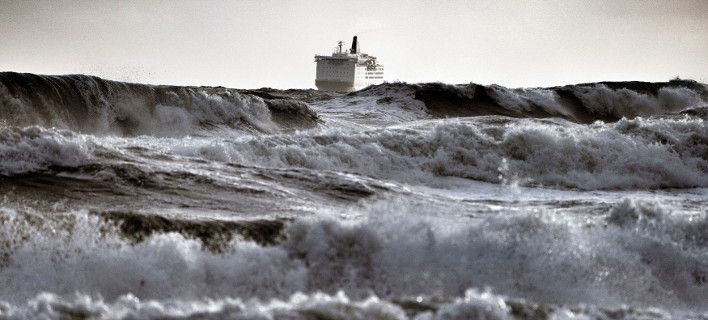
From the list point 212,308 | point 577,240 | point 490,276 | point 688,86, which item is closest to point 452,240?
point 490,276

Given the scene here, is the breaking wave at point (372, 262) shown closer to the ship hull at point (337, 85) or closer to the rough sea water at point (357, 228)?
the rough sea water at point (357, 228)

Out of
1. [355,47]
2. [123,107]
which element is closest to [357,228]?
[123,107]

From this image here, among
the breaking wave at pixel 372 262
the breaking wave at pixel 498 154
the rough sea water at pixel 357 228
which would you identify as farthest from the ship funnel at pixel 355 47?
the breaking wave at pixel 372 262

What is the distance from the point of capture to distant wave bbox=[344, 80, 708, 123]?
103ft

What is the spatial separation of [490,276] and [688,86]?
36.6m

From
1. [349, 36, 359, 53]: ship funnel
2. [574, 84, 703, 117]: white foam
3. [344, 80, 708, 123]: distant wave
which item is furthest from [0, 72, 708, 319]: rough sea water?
[349, 36, 359, 53]: ship funnel

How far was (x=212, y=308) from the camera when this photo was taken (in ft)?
11.9

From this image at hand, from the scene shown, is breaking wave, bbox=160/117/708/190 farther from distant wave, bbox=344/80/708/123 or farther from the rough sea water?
distant wave, bbox=344/80/708/123

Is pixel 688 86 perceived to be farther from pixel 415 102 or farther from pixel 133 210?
pixel 133 210

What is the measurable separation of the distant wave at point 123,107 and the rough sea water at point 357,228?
19.2 ft

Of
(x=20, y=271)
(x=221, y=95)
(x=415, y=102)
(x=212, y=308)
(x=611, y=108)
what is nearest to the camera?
(x=212, y=308)

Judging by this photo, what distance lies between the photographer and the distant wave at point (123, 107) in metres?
16.5

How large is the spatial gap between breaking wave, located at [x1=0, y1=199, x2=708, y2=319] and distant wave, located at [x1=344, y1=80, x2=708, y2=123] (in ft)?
79.8

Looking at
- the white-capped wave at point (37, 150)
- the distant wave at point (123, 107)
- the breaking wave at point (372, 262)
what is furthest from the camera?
the distant wave at point (123, 107)
